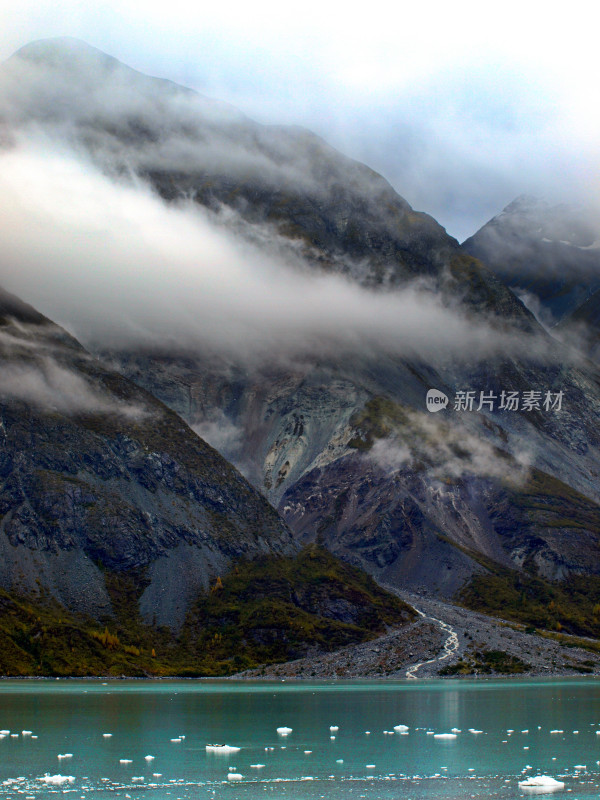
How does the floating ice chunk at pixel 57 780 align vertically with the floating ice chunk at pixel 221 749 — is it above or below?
above

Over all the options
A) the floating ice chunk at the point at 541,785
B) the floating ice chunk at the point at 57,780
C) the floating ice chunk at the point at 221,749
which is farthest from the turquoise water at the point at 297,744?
the floating ice chunk at the point at 221,749

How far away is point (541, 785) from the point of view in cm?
6084

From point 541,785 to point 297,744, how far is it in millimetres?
27179

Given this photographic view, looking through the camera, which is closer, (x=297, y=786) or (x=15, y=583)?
(x=297, y=786)

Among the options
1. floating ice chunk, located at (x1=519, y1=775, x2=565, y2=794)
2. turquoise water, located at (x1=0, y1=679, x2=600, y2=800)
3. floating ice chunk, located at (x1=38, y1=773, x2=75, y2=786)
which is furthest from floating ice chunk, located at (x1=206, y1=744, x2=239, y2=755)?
floating ice chunk, located at (x1=519, y1=775, x2=565, y2=794)

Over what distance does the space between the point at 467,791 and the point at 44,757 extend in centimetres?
3469

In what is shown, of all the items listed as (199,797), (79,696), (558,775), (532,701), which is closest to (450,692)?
(532,701)

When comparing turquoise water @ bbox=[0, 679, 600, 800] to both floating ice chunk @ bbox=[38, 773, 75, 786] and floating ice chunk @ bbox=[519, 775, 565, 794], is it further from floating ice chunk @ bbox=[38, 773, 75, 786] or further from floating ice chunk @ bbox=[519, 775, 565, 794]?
floating ice chunk @ bbox=[519, 775, 565, 794]

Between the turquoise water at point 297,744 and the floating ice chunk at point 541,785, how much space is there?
727mm

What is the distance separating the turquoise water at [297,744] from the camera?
203 feet

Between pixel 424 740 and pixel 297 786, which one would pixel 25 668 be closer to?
pixel 424 740

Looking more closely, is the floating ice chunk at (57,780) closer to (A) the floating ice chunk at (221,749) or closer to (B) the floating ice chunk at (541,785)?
(A) the floating ice chunk at (221,749)

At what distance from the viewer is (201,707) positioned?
387 feet

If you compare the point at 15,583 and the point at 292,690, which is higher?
the point at 15,583
